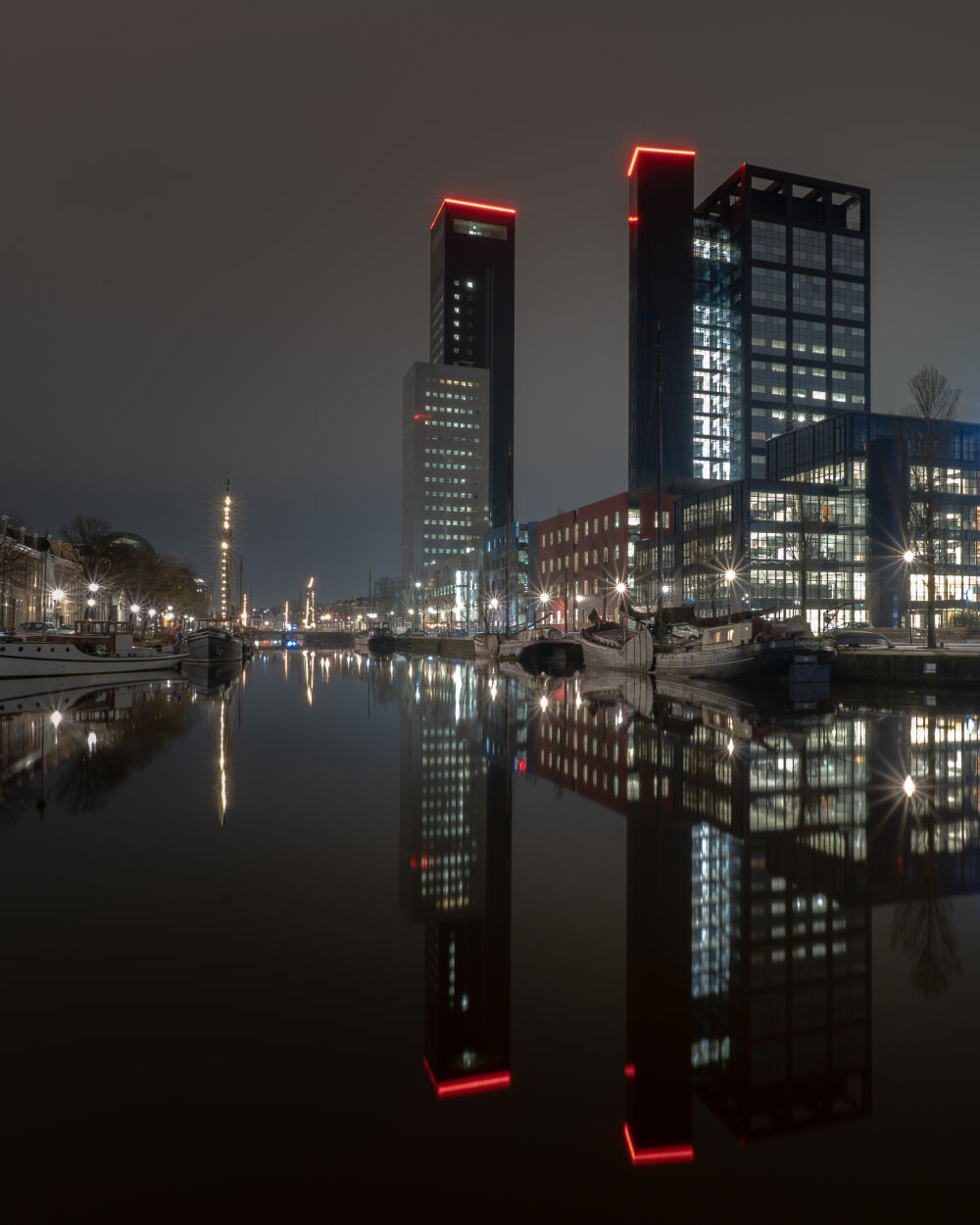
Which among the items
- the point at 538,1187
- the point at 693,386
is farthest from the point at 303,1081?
the point at 693,386

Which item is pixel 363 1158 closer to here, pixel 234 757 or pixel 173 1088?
pixel 173 1088

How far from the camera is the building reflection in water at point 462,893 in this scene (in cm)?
379

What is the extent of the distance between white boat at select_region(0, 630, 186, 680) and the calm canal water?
31536 mm

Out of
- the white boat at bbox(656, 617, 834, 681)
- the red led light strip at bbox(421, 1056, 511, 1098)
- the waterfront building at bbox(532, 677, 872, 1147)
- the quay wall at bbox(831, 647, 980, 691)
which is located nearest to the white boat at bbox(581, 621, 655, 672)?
the white boat at bbox(656, 617, 834, 681)

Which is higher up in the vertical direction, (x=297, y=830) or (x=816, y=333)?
(x=816, y=333)

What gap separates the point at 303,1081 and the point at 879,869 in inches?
207

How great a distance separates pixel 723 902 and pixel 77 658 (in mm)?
41336

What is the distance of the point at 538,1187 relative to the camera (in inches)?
109

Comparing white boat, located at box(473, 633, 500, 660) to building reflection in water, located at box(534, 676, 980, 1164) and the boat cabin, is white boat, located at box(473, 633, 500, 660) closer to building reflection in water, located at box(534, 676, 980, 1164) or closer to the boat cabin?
the boat cabin

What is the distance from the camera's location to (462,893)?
625cm

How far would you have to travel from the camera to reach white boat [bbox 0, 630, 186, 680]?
123ft

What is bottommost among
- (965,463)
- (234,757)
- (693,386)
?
(234,757)

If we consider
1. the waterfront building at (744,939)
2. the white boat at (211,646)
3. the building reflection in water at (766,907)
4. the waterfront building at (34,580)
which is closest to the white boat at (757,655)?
the building reflection in water at (766,907)

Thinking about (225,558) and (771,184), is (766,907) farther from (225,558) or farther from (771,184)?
(771,184)
